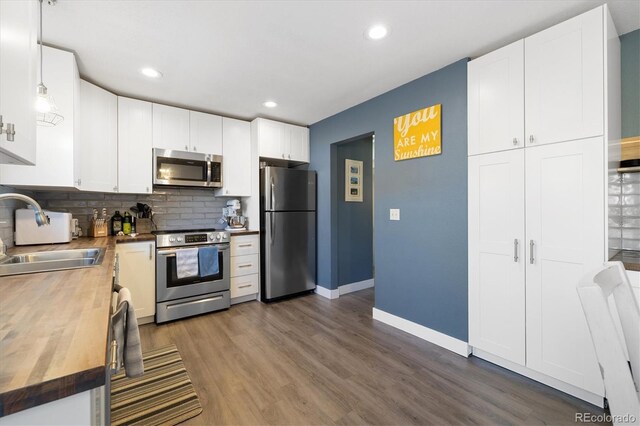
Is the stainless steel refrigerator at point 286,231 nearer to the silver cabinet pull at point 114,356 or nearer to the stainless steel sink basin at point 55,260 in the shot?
the stainless steel sink basin at point 55,260

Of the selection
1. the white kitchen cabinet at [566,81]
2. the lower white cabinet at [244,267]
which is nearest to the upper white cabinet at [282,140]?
the lower white cabinet at [244,267]

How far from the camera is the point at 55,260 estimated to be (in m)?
2.00

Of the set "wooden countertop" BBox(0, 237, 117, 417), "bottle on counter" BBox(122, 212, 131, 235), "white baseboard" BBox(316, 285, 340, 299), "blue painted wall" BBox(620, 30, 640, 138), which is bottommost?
"white baseboard" BBox(316, 285, 340, 299)

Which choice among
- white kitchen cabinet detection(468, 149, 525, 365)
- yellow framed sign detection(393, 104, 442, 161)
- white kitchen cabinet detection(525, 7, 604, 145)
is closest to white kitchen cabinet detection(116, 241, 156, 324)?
yellow framed sign detection(393, 104, 442, 161)

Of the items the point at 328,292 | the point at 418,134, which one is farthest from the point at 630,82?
the point at 328,292

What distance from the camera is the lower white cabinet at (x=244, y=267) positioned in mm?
3516

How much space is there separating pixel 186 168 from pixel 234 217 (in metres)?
0.88

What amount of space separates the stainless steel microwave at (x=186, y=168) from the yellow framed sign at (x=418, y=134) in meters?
2.21

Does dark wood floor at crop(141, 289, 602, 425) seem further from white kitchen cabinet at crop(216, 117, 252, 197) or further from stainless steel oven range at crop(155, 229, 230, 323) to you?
white kitchen cabinet at crop(216, 117, 252, 197)

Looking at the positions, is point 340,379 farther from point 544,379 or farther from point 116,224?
point 116,224

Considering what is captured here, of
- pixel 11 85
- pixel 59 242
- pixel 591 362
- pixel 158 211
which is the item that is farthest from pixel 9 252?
pixel 591 362

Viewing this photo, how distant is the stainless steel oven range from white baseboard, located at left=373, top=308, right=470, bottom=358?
183 cm

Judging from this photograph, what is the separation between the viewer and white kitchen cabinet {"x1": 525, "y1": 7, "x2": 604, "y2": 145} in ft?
5.55

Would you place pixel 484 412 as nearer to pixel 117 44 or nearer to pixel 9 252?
pixel 9 252
